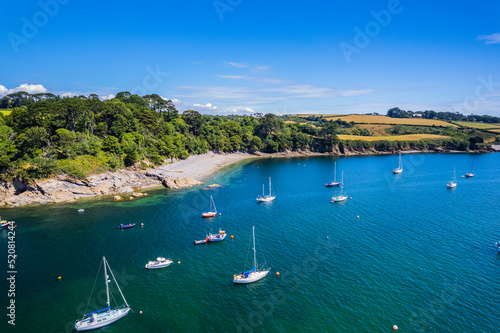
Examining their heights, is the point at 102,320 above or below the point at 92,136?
below

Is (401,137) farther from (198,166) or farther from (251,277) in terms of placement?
(251,277)

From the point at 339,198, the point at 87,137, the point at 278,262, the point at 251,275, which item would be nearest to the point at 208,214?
the point at 278,262

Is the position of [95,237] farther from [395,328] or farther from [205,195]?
[395,328]

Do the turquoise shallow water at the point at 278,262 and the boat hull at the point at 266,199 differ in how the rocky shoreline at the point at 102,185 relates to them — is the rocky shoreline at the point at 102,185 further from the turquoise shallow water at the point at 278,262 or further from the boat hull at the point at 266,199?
the boat hull at the point at 266,199

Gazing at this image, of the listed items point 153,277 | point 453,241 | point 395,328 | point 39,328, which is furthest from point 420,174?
point 39,328

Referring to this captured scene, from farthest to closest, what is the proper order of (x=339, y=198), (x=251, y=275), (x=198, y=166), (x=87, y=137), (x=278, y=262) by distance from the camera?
(x=198, y=166), (x=87, y=137), (x=339, y=198), (x=278, y=262), (x=251, y=275)

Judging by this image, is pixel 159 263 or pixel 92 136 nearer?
pixel 159 263
